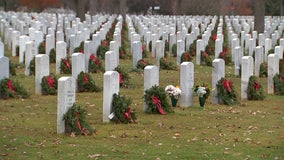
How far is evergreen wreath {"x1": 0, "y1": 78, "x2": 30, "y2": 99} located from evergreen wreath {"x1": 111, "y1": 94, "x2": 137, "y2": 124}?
10.9 feet

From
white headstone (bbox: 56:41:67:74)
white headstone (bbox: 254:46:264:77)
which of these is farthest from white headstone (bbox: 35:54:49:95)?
white headstone (bbox: 254:46:264:77)

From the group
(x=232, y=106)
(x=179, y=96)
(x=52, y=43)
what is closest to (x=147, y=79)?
(x=179, y=96)

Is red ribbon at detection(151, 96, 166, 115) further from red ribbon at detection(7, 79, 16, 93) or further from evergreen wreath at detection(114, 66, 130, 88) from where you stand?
evergreen wreath at detection(114, 66, 130, 88)

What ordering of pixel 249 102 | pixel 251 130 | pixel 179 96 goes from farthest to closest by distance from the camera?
pixel 249 102 → pixel 179 96 → pixel 251 130

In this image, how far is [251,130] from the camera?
12.5 m

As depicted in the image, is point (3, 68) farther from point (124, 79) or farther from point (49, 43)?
point (49, 43)

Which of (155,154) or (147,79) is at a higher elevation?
(147,79)

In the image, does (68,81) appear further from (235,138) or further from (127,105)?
(235,138)

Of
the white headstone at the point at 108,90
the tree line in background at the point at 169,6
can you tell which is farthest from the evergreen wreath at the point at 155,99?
the tree line in background at the point at 169,6

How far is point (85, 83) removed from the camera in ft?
54.7

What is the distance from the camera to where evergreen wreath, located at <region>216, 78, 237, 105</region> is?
50.4ft

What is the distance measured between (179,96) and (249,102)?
1.96 m

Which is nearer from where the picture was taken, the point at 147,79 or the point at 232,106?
the point at 147,79

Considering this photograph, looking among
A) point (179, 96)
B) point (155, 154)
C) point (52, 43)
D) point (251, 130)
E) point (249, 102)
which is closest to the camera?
point (155, 154)
